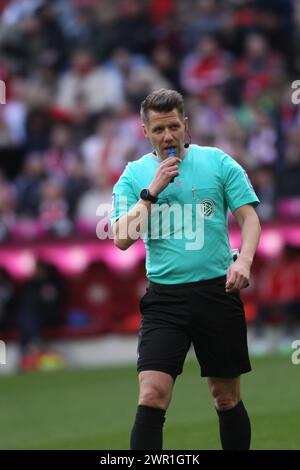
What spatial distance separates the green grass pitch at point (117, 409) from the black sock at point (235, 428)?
4.26 ft

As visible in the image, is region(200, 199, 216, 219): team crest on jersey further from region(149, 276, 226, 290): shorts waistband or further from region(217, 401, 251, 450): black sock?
region(217, 401, 251, 450): black sock

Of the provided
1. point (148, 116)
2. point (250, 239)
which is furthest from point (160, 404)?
point (148, 116)

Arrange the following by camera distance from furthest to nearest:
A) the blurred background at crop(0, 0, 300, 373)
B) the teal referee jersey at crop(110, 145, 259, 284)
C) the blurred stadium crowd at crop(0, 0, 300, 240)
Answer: the blurred stadium crowd at crop(0, 0, 300, 240) < the blurred background at crop(0, 0, 300, 373) < the teal referee jersey at crop(110, 145, 259, 284)

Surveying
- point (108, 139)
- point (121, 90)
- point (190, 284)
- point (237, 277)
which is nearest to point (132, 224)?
point (190, 284)

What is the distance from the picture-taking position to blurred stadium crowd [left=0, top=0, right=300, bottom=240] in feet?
56.4

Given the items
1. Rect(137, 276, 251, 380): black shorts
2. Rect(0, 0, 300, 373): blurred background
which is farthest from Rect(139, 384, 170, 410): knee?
Rect(0, 0, 300, 373): blurred background

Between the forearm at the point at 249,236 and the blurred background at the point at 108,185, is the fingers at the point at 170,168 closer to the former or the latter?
the forearm at the point at 249,236

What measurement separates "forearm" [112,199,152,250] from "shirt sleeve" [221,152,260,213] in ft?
1.72

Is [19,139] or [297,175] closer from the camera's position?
[297,175]
